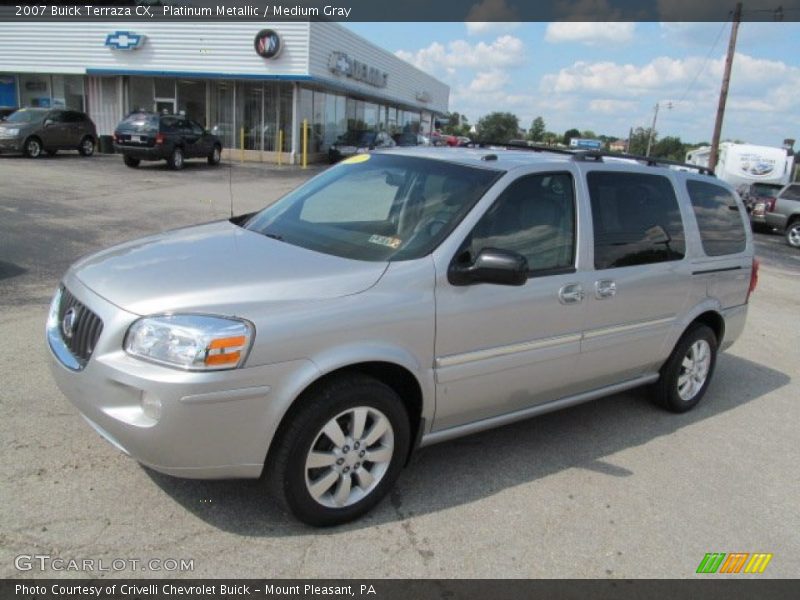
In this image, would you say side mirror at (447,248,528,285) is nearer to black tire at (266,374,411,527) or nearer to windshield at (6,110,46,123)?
black tire at (266,374,411,527)

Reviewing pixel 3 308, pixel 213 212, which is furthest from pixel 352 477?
pixel 213 212

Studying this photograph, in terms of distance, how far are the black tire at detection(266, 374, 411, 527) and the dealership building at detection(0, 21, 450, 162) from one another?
26376 millimetres

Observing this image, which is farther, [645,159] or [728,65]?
[728,65]

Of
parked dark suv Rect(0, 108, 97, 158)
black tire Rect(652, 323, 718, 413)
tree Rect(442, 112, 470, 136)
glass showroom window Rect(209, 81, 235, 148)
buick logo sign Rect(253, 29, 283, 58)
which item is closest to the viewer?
black tire Rect(652, 323, 718, 413)

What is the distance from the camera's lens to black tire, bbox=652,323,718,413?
5.00 metres

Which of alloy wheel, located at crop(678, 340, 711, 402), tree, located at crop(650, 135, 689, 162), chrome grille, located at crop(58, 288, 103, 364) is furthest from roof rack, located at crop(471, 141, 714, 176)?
tree, located at crop(650, 135, 689, 162)

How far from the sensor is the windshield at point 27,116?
22.0m

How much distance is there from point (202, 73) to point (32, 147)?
856 cm

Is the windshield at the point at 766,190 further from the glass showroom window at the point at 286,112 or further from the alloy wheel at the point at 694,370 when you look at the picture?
the glass showroom window at the point at 286,112

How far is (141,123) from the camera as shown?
2131cm

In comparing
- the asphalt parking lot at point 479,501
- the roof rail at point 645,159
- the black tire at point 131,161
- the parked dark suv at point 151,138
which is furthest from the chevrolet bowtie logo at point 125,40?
the roof rail at point 645,159

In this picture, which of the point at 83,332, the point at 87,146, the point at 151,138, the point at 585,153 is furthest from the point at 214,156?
the point at 83,332

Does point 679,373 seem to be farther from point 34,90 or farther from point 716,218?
point 34,90
